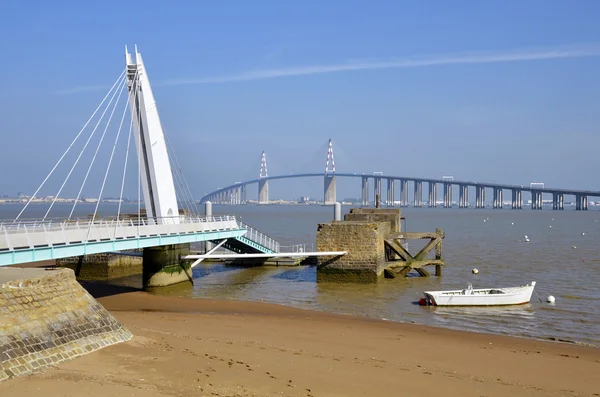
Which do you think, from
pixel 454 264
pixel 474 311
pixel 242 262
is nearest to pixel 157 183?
pixel 242 262

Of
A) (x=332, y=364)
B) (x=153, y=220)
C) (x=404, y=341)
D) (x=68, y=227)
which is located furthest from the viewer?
(x=153, y=220)

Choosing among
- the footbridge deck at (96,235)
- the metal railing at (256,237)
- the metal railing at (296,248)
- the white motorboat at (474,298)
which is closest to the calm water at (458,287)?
the white motorboat at (474,298)

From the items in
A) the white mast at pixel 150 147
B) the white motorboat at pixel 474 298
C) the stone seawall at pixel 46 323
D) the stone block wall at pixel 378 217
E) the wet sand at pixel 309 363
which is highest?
the white mast at pixel 150 147

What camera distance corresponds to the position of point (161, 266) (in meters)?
28.0

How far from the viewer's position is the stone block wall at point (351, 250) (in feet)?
96.6

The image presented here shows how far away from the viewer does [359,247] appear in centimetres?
2961

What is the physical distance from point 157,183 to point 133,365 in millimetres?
16567

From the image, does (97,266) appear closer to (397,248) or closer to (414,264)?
(397,248)

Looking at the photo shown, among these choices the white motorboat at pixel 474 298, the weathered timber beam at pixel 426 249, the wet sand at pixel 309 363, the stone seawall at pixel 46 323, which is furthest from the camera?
the weathered timber beam at pixel 426 249

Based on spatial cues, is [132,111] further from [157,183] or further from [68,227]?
[68,227]

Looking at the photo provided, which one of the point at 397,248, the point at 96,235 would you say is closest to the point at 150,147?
the point at 96,235

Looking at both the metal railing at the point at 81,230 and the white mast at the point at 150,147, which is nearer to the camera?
the metal railing at the point at 81,230

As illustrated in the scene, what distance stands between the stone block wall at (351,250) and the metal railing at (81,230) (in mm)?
4779

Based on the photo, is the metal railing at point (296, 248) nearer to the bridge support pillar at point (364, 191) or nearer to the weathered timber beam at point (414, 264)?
the weathered timber beam at point (414, 264)
